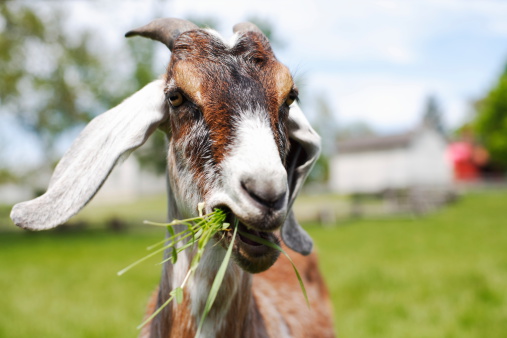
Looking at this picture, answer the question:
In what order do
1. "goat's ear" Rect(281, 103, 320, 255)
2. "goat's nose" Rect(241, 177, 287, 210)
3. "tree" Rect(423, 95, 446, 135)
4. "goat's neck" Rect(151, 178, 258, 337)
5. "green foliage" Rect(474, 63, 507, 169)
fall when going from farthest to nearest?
"tree" Rect(423, 95, 446, 135), "green foliage" Rect(474, 63, 507, 169), "goat's ear" Rect(281, 103, 320, 255), "goat's neck" Rect(151, 178, 258, 337), "goat's nose" Rect(241, 177, 287, 210)

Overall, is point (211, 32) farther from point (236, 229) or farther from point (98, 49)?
point (98, 49)

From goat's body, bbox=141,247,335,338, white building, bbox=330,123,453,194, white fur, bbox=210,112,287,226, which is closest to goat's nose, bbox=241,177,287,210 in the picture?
white fur, bbox=210,112,287,226

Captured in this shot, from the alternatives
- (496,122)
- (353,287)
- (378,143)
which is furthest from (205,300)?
(496,122)

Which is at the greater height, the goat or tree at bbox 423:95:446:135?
the goat

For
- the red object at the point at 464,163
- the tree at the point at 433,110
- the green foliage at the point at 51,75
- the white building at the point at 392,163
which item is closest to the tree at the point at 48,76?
the green foliage at the point at 51,75

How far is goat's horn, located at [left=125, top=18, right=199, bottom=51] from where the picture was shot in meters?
2.80

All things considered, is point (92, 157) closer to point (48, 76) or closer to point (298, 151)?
point (298, 151)

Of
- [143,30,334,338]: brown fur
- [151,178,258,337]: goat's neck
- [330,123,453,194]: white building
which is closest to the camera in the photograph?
[143,30,334,338]: brown fur

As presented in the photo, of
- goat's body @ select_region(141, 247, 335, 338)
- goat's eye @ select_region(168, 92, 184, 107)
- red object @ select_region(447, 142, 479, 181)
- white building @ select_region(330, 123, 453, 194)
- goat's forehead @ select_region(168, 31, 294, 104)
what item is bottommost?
red object @ select_region(447, 142, 479, 181)

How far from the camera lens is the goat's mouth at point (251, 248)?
2.11 meters

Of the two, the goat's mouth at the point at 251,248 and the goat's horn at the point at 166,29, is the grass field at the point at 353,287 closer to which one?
the goat's horn at the point at 166,29

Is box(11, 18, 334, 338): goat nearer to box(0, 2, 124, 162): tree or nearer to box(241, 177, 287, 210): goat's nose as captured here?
box(241, 177, 287, 210): goat's nose

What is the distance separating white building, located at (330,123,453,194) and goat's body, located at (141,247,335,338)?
43732mm

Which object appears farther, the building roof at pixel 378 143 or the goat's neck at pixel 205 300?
the building roof at pixel 378 143
